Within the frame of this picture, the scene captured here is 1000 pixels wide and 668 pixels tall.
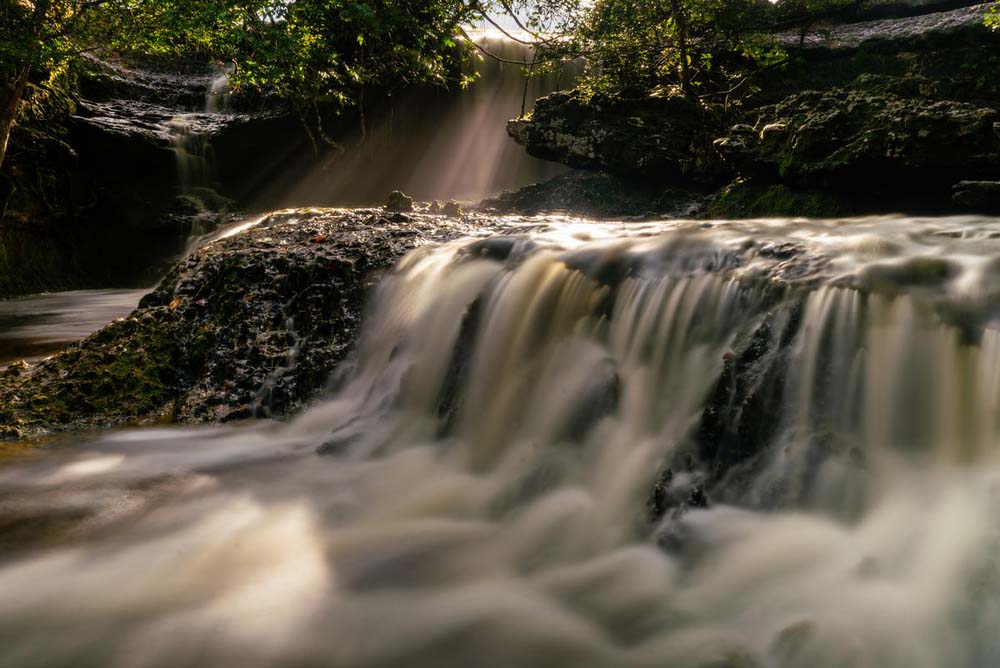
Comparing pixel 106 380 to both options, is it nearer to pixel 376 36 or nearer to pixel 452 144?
pixel 376 36

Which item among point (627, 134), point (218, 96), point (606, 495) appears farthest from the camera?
point (218, 96)

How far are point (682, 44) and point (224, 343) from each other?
982cm

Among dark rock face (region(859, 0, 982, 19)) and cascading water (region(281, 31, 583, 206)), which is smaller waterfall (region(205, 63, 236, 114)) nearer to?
cascading water (region(281, 31, 583, 206))

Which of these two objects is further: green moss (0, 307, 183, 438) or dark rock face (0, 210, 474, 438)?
dark rock face (0, 210, 474, 438)

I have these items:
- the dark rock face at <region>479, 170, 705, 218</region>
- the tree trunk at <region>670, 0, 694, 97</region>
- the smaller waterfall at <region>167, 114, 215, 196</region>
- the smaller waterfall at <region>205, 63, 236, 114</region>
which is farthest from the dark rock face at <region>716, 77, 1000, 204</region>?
the smaller waterfall at <region>205, 63, 236, 114</region>

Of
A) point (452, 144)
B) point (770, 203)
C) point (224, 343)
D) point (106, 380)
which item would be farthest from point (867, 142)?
point (452, 144)

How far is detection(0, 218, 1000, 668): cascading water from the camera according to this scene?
191 centimetres

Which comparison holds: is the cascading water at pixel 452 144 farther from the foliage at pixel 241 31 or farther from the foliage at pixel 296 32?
the foliage at pixel 241 31

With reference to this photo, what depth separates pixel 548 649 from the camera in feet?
6.24

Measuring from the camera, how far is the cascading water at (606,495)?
1.91 m

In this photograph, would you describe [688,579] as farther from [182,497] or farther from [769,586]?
[182,497]

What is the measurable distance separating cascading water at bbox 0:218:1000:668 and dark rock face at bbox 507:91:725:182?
704cm

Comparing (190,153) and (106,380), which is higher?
(190,153)

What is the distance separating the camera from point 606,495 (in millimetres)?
2771
